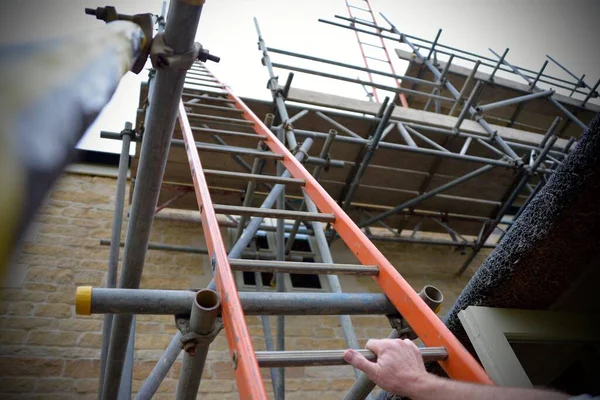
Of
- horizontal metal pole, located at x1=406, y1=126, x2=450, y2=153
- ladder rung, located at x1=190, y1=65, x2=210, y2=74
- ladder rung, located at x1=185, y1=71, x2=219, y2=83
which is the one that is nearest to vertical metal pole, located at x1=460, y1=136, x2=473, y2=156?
horizontal metal pole, located at x1=406, y1=126, x2=450, y2=153

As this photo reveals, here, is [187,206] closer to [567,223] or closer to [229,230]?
[229,230]

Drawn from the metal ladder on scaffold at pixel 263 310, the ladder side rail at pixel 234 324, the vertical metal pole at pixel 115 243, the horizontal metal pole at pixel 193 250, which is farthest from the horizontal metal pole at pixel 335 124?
the ladder side rail at pixel 234 324

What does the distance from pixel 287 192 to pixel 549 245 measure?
4518 mm

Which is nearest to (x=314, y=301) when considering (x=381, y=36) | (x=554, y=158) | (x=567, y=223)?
(x=567, y=223)

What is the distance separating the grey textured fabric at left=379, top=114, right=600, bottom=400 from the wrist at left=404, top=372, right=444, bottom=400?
2.50 feet

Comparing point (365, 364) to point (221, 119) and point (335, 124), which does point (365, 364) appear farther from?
point (335, 124)

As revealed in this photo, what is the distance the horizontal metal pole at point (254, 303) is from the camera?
54.7 inches

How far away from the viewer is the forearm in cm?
117

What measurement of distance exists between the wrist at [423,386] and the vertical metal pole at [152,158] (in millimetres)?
1355

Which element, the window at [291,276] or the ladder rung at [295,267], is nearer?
the ladder rung at [295,267]

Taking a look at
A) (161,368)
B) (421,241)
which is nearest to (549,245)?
(161,368)

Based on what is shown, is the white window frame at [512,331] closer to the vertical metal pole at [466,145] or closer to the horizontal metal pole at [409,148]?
the horizontal metal pole at [409,148]

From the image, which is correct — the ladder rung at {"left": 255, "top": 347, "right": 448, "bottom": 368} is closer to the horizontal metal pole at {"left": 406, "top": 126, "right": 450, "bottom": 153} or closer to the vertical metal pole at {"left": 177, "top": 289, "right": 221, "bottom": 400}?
the vertical metal pole at {"left": 177, "top": 289, "right": 221, "bottom": 400}

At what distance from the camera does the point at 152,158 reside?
6.26ft
